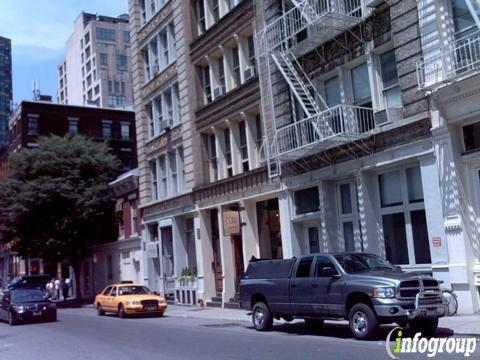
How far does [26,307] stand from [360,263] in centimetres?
1476

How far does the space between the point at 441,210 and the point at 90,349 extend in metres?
9.58

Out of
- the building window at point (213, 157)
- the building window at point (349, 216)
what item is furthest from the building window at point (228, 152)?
the building window at point (349, 216)

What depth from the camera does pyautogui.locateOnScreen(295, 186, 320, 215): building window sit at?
830 inches

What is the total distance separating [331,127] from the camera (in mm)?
19656

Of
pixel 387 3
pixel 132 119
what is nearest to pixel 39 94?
pixel 132 119

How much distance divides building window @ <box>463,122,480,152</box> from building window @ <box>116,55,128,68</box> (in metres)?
102

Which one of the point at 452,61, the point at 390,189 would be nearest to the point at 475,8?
the point at 452,61

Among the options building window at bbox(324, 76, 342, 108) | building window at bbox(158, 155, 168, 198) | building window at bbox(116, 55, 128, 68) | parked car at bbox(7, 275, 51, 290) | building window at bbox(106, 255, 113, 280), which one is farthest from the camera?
building window at bbox(116, 55, 128, 68)

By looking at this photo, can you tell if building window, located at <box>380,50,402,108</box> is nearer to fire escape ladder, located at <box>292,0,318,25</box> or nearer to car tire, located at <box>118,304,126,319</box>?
fire escape ladder, located at <box>292,0,318,25</box>

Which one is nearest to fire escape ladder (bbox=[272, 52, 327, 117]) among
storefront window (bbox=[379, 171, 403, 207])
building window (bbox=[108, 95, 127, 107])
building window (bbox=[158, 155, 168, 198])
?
storefront window (bbox=[379, 171, 403, 207])

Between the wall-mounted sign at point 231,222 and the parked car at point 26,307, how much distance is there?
750cm

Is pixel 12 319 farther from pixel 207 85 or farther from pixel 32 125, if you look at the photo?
pixel 32 125

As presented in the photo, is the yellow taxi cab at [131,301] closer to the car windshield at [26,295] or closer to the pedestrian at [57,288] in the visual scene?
the car windshield at [26,295]

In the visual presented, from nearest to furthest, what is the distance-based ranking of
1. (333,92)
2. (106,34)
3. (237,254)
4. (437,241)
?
(437,241), (333,92), (237,254), (106,34)
